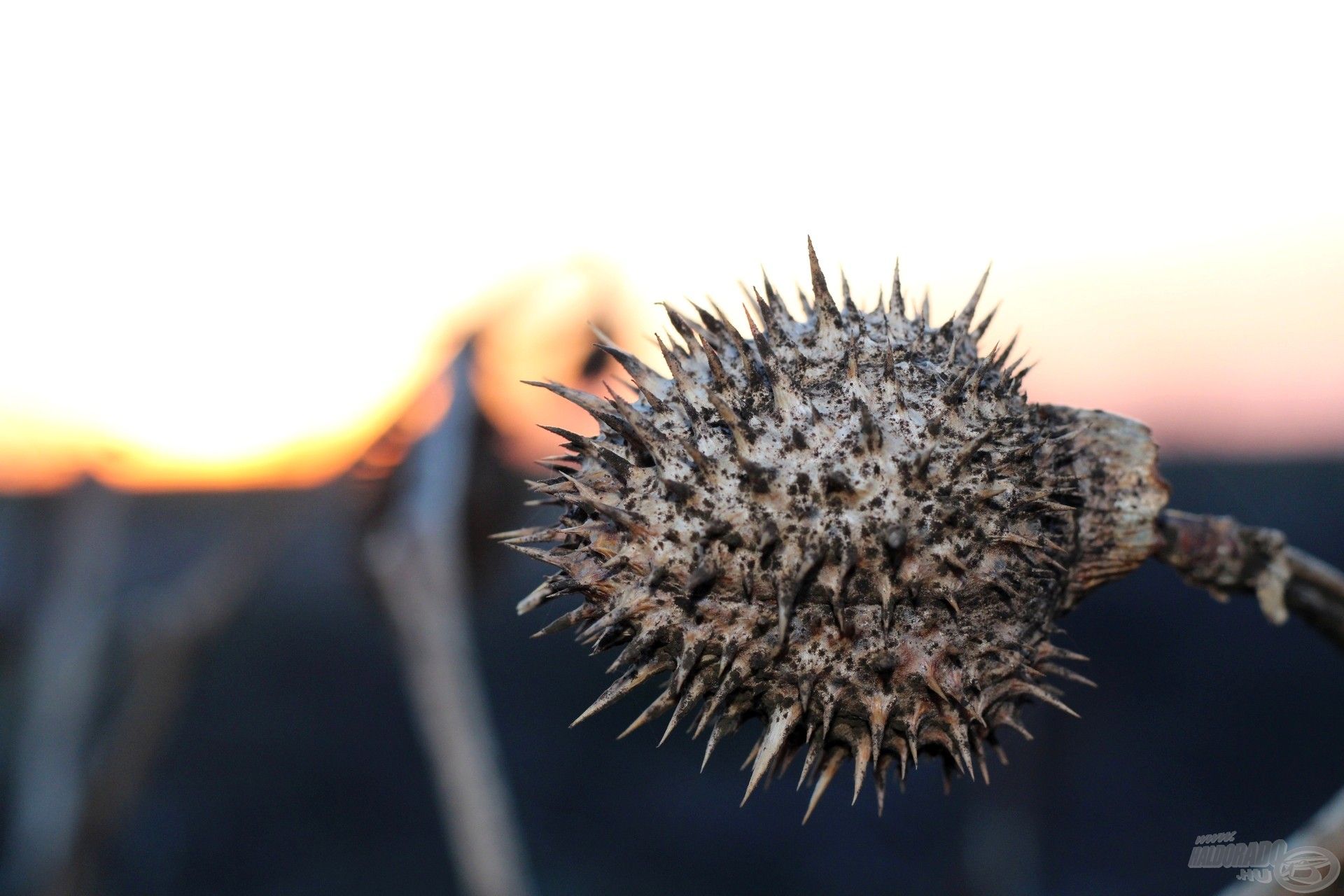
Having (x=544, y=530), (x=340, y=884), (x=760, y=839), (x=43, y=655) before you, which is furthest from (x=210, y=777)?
(x=544, y=530)

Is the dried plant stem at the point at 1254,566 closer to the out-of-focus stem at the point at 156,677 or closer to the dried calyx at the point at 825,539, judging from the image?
the dried calyx at the point at 825,539

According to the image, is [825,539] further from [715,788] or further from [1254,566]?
[715,788]

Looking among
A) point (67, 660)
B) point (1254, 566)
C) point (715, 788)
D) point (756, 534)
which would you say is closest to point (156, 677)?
point (67, 660)

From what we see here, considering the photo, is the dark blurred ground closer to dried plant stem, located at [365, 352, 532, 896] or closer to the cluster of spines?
dried plant stem, located at [365, 352, 532, 896]

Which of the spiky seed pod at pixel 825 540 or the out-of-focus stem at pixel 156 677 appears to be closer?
the spiky seed pod at pixel 825 540

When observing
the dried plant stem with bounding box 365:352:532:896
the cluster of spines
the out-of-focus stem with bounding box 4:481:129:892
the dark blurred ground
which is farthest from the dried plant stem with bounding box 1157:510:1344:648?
the dark blurred ground

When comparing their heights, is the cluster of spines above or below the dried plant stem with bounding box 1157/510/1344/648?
above

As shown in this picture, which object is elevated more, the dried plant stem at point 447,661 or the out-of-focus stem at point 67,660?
the out-of-focus stem at point 67,660

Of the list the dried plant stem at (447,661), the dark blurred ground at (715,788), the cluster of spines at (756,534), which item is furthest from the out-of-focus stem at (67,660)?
the cluster of spines at (756,534)

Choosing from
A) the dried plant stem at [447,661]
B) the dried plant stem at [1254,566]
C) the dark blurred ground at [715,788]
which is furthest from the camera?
the dark blurred ground at [715,788]
